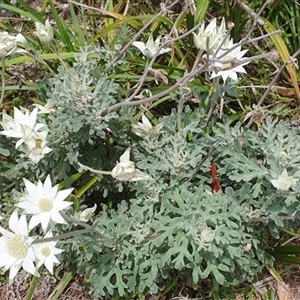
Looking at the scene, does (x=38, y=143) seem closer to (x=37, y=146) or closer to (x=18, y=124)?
(x=37, y=146)

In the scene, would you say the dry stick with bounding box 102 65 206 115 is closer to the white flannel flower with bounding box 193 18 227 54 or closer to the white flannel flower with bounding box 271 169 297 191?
the white flannel flower with bounding box 193 18 227 54

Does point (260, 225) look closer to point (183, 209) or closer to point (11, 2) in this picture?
point (183, 209)

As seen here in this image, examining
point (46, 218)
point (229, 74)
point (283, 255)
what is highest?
point (229, 74)

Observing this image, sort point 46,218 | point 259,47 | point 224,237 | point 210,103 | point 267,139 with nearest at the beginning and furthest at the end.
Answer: point 46,218 → point 224,237 → point 267,139 → point 210,103 → point 259,47

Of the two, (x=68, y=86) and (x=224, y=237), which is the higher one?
(x=68, y=86)

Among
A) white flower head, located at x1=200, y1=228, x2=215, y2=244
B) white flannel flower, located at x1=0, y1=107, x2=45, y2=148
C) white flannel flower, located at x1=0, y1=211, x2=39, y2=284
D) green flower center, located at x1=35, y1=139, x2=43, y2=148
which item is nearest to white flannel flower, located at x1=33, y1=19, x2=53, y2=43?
white flannel flower, located at x1=0, y1=107, x2=45, y2=148

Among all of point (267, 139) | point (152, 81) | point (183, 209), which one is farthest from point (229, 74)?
point (152, 81)

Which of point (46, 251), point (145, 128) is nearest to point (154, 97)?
point (145, 128)
